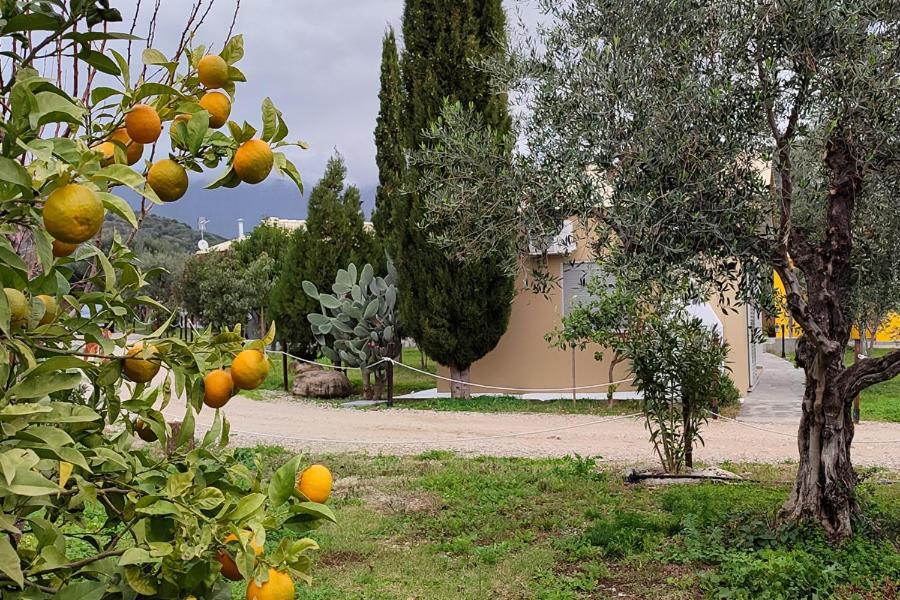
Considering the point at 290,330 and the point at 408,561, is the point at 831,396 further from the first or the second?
the point at 290,330

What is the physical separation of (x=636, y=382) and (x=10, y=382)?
263 inches

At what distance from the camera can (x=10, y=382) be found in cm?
122

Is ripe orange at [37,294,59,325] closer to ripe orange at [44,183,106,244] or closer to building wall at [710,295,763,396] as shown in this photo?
ripe orange at [44,183,106,244]

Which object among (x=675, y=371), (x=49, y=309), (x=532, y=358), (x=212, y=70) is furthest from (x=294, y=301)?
(x=212, y=70)

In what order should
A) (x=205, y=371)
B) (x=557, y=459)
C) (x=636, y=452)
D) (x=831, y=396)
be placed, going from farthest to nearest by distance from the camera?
(x=636, y=452) < (x=557, y=459) < (x=831, y=396) < (x=205, y=371)

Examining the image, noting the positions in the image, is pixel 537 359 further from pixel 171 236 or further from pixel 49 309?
pixel 171 236

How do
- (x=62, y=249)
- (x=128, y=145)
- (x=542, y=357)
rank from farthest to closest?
(x=542, y=357) → (x=128, y=145) → (x=62, y=249)

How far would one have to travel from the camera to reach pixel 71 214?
980 millimetres

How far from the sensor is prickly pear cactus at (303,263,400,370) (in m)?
13.9

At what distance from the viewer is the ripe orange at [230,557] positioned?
1188 millimetres

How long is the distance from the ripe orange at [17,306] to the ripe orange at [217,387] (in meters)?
0.31

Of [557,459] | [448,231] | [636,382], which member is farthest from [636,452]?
[448,231]

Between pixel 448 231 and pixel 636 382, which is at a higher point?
pixel 448 231

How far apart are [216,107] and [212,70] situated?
66mm
